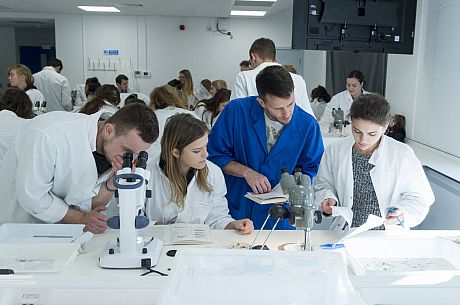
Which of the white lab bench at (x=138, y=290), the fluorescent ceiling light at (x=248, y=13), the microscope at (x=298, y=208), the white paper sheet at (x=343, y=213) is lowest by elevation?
the white paper sheet at (x=343, y=213)

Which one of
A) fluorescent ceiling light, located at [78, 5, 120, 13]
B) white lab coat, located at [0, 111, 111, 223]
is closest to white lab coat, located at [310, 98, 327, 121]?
fluorescent ceiling light, located at [78, 5, 120, 13]

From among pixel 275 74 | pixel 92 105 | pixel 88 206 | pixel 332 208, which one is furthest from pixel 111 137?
pixel 92 105

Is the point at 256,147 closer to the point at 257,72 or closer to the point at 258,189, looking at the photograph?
the point at 258,189

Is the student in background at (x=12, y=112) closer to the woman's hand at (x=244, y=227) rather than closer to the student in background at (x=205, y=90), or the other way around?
the woman's hand at (x=244, y=227)

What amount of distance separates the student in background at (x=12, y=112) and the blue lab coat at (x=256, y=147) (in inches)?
55.6

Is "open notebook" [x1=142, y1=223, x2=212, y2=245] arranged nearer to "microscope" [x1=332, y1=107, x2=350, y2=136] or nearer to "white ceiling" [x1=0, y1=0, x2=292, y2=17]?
"microscope" [x1=332, y1=107, x2=350, y2=136]

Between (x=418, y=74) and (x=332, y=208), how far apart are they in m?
3.00

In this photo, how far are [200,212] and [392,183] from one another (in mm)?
893

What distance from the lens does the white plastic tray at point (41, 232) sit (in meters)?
1.82

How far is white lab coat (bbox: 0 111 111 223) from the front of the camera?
5.99 feet

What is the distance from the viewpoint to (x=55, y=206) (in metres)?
1.90

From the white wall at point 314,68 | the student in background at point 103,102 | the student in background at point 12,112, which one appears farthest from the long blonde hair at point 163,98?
the white wall at point 314,68

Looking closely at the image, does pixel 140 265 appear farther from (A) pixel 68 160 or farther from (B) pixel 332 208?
(B) pixel 332 208

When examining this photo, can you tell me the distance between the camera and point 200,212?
2.15 meters
